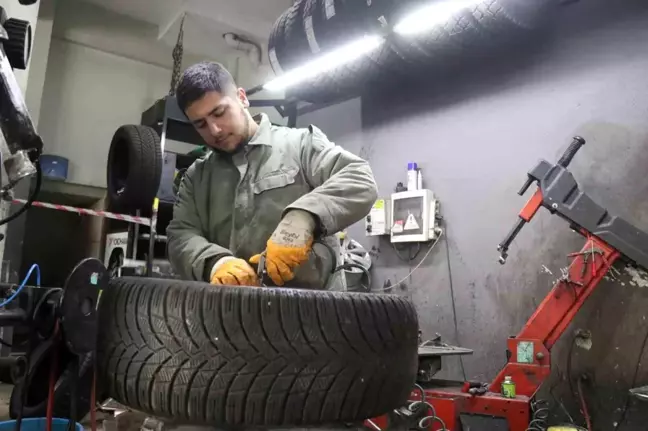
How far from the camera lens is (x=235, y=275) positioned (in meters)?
1.02

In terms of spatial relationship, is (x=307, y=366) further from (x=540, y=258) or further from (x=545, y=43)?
(x=545, y=43)

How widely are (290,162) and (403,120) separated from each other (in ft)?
8.29

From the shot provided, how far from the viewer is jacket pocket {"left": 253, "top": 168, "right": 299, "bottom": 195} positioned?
122 centimetres

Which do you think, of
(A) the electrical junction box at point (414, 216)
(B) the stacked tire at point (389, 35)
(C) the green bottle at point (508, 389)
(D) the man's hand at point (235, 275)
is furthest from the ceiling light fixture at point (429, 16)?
(D) the man's hand at point (235, 275)

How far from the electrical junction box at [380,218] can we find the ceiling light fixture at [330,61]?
101 cm

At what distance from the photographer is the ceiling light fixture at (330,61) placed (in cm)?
299

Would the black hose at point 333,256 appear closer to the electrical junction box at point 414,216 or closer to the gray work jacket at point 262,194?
the gray work jacket at point 262,194

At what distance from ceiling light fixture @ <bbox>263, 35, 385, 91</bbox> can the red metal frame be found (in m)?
1.39

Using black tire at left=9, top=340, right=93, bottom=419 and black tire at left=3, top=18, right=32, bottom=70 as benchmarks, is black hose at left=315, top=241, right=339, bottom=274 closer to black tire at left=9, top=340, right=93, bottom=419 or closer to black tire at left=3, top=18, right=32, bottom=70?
black tire at left=9, top=340, right=93, bottom=419

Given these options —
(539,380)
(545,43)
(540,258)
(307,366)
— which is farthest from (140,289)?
(545,43)

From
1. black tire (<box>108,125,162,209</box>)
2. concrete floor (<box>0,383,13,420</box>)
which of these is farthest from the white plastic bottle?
concrete floor (<box>0,383,13,420</box>)

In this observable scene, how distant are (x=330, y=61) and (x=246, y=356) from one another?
9.21 feet

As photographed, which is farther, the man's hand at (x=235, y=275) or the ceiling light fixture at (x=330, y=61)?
the ceiling light fixture at (x=330, y=61)

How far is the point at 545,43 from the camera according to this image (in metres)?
2.87
